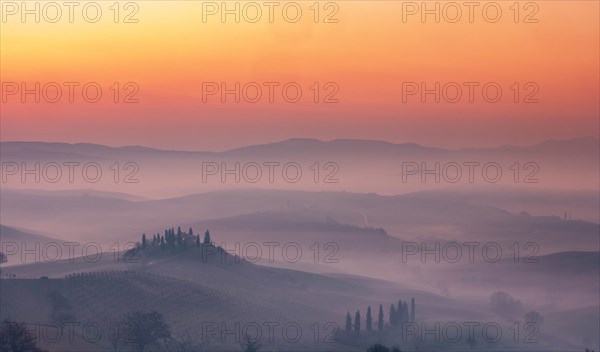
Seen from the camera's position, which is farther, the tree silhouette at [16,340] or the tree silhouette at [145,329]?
the tree silhouette at [145,329]

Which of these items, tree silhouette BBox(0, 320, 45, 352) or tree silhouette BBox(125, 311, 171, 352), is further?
tree silhouette BBox(125, 311, 171, 352)

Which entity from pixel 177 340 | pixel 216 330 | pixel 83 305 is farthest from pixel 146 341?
pixel 83 305

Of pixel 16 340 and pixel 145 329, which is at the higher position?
pixel 16 340

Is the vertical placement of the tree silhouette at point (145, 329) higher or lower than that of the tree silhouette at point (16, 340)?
lower

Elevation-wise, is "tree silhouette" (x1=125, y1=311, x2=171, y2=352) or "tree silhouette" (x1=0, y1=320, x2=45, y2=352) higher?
"tree silhouette" (x1=0, y1=320, x2=45, y2=352)
